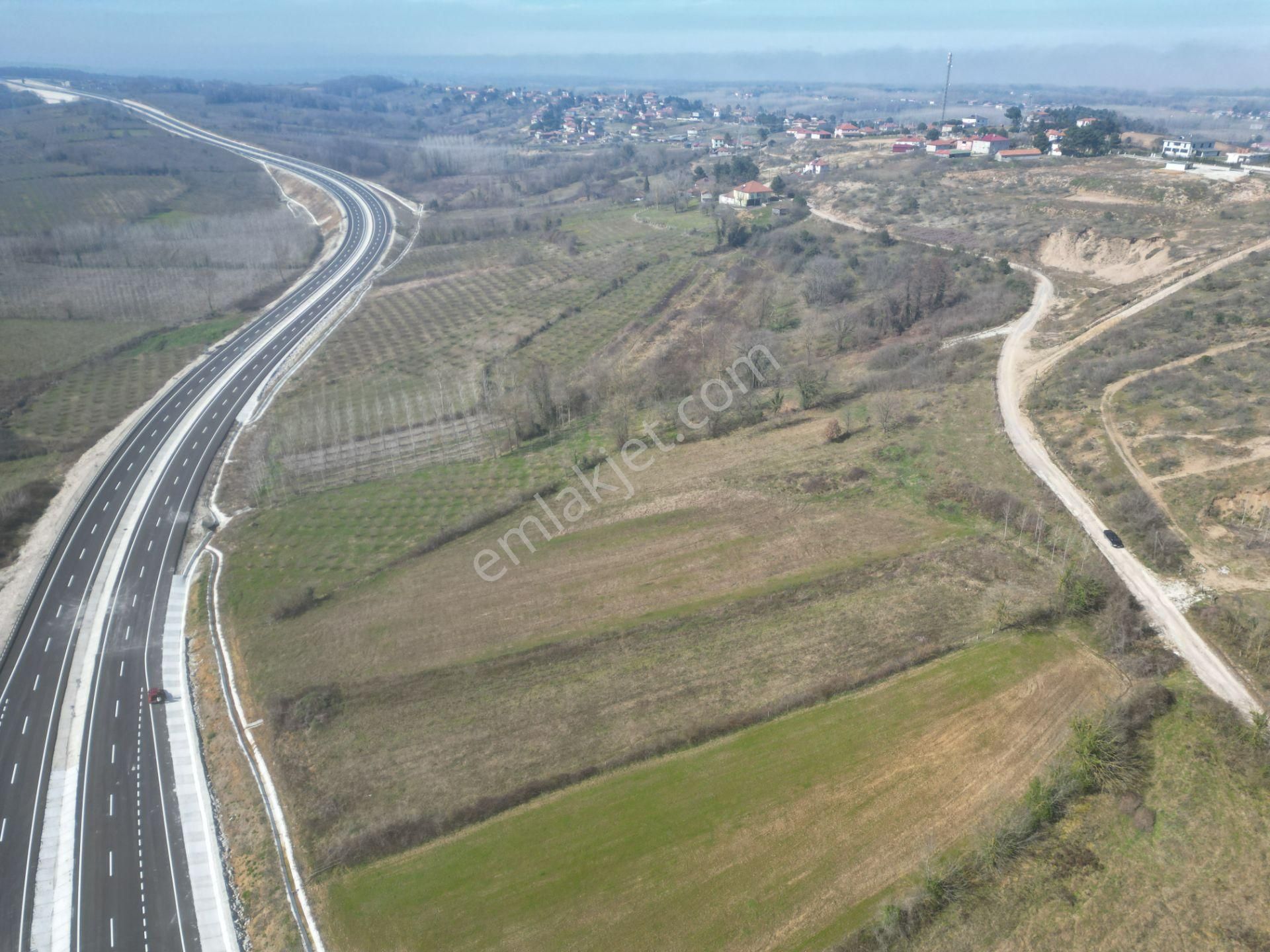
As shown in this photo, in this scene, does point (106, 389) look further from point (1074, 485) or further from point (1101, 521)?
point (1101, 521)

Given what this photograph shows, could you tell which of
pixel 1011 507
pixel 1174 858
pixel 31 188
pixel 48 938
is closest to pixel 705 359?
pixel 1011 507

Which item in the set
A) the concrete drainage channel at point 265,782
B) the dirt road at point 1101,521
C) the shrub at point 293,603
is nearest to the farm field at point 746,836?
the concrete drainage channel at point 265,782

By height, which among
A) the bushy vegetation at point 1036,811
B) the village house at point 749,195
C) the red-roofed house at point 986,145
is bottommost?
the bushy vegetation at point 1036,811

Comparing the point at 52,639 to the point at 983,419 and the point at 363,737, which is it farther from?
the point at 983,419

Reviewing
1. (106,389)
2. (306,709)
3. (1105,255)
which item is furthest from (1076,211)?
(106,389)

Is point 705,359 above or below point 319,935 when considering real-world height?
above

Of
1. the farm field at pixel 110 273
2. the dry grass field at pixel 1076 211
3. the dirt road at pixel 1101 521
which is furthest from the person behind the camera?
the dry grass field at pixel 1076 211

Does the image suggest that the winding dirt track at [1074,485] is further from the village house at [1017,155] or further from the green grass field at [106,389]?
the green grass field at [106,389]
